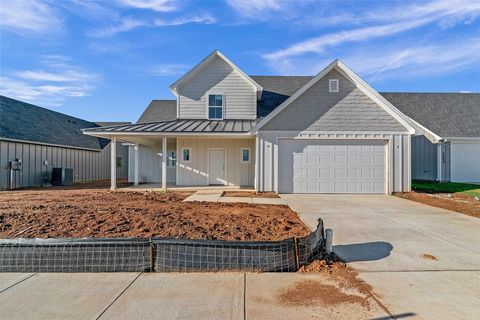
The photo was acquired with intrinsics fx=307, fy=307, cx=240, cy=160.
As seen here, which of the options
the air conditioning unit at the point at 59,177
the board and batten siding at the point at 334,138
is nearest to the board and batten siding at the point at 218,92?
the board and batten siding at the point at 334,138

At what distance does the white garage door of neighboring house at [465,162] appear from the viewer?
65.1 feet

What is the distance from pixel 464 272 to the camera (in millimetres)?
4910

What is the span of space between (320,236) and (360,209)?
531cm

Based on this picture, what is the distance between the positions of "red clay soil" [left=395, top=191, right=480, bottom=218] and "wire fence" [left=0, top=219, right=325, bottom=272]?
8.19 m

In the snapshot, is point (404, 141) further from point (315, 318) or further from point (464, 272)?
point (315, 318)

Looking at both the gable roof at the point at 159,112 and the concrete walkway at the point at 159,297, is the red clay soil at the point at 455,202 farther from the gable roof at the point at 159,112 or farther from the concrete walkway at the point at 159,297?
the gable roof at the point at 159,112

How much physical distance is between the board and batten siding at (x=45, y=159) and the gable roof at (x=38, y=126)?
406 millimetres

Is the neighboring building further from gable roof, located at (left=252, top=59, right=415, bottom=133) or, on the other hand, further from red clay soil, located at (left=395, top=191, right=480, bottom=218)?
red clay soil, located at (left=395, top=191, right=480, bottom=218)

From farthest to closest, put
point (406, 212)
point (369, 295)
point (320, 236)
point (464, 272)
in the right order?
point (406, 212), point (320, 236), point (464, 272), point (369, 295)

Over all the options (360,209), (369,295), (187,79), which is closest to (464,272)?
(369,295)

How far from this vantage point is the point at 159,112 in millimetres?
22422

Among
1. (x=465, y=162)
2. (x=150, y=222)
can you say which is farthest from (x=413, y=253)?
(x=465, y=162)

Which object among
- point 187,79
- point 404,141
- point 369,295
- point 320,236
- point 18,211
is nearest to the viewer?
point 369,295

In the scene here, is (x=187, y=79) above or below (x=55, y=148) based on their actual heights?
above
